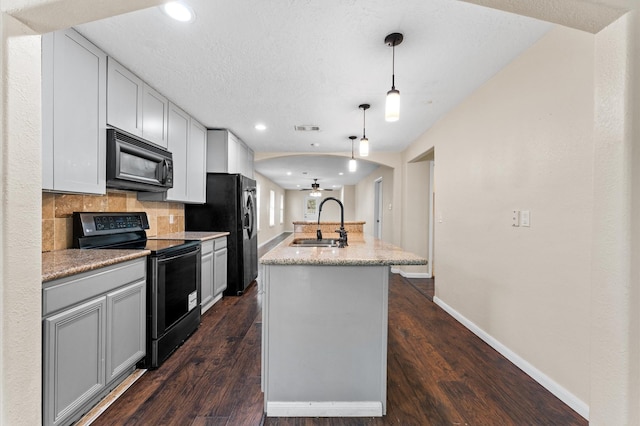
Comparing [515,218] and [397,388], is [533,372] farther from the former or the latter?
[515,218]

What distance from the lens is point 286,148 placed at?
5074 millimetres

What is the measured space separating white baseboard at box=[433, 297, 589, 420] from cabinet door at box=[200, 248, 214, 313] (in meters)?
2.80

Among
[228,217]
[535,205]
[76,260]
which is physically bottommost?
[76,260]

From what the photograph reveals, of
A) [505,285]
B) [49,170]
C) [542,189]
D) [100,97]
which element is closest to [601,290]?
[542,189]

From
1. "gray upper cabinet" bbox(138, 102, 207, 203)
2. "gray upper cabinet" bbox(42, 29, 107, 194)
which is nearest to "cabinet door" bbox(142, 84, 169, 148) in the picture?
"gray upper cabinet" bbox(138, 102, 207, 203)

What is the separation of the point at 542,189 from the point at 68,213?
3.41 metres

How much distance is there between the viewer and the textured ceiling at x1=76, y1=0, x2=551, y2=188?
168 centimetres

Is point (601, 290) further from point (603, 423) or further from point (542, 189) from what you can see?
point (542, 189)

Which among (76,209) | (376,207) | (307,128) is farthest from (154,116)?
(376,207)

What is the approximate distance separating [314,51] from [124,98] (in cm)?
158

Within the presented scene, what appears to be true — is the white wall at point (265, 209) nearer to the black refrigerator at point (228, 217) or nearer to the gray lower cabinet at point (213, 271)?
the black refrigerator at point (228, 217)

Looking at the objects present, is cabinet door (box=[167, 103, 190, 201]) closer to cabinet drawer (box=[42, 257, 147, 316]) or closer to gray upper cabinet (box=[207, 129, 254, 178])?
gray upper cabinet (box=[207, 129, 254, 178])

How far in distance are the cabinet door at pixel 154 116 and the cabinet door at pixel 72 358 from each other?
1616 millimetres

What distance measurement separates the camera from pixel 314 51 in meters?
2.07
